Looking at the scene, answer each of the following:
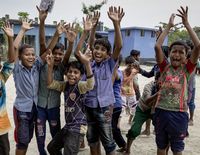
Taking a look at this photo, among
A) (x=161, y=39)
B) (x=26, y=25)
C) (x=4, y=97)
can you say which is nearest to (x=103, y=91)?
(x=161, y=39)

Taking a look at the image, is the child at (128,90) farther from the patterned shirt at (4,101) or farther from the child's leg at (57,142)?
the patterned shirt at (4,101)

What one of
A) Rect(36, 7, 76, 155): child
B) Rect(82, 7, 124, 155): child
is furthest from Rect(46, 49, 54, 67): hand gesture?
Rect(82, 7, 124, 155): child

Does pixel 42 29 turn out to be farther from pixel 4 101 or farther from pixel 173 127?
pixel 173 127

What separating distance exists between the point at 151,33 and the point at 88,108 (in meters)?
30.8

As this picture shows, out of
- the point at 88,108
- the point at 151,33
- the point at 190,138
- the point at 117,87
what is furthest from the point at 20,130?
the point at 151,33

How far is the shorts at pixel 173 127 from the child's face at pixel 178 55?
56 cm

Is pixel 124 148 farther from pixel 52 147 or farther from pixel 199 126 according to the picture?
pixel 199 126

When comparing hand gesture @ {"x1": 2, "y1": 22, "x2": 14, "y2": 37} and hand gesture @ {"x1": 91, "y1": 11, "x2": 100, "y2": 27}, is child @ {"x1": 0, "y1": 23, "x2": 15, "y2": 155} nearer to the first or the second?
hand gesture @ {"x1": 2, "y1": 22, "x2": 14, "y2": 37}

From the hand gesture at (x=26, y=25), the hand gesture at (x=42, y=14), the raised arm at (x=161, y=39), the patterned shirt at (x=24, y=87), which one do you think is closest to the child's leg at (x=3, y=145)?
the patterned shirt at (x=24, y=87)

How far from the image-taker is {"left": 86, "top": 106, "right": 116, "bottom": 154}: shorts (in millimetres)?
3475

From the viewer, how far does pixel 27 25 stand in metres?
3.58

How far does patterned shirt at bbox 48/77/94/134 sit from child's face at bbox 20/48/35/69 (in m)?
0.38

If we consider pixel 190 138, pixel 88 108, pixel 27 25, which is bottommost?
pixel 190 138

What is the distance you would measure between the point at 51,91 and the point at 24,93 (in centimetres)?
33
